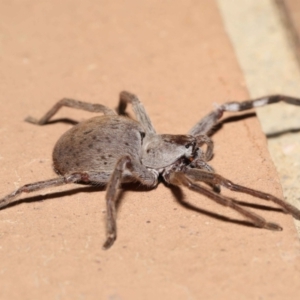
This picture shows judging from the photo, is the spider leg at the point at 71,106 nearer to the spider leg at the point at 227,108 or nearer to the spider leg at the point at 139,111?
the spider leg at the point at 139,111

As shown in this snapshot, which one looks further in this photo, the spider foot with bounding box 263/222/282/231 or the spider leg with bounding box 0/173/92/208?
the spider leg with bounding box 0/173/92/208

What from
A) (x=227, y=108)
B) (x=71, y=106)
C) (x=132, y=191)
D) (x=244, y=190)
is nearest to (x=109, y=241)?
(x=132, y=191)

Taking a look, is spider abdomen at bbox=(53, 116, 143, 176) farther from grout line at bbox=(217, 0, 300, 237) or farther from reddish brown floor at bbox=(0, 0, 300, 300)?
grout line at bbox=(217, 0, 300, 237)

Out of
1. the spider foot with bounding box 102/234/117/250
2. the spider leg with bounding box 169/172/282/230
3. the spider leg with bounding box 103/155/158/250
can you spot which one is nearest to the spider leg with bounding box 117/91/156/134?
the spider leg with bounding box 103/155/158/250

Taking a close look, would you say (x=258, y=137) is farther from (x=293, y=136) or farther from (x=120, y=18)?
(x=120, y=18)

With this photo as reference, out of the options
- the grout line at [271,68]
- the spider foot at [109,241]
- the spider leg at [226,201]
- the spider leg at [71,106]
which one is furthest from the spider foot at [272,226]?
the spider leg at [71,106]

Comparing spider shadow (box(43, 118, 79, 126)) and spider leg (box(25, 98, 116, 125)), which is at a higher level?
spider leg (box(25, 98, 116, 125))
